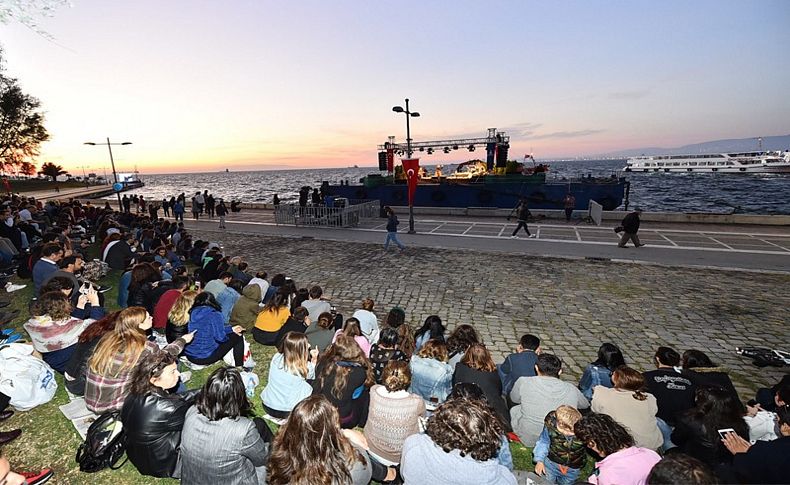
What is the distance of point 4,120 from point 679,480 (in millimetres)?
54366

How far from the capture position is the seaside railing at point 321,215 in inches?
803

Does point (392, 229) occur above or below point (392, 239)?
above

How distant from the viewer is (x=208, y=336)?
542 cm

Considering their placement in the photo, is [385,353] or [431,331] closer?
[385,353]

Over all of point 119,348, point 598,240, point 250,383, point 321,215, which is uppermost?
point 119,348

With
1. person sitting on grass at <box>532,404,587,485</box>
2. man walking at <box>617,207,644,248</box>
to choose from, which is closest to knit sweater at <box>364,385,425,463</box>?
person sitting on grass at <box>532,404,587,485</box>

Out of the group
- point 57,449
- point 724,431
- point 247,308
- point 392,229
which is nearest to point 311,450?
point 57,449

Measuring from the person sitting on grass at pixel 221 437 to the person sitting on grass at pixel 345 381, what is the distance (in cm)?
109

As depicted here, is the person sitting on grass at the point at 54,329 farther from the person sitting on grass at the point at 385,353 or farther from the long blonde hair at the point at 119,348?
the person sitting on grass at the point at 385,353

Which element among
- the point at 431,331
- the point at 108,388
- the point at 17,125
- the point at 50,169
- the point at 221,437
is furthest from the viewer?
the point at 50,169

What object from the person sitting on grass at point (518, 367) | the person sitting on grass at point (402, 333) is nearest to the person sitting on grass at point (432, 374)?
the person sitting on grass at point (402, 333)

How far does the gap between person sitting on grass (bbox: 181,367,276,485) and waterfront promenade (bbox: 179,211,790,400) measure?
196 inches

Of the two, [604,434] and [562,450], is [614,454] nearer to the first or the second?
[604,434]

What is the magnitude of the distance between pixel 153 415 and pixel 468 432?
107 inches
